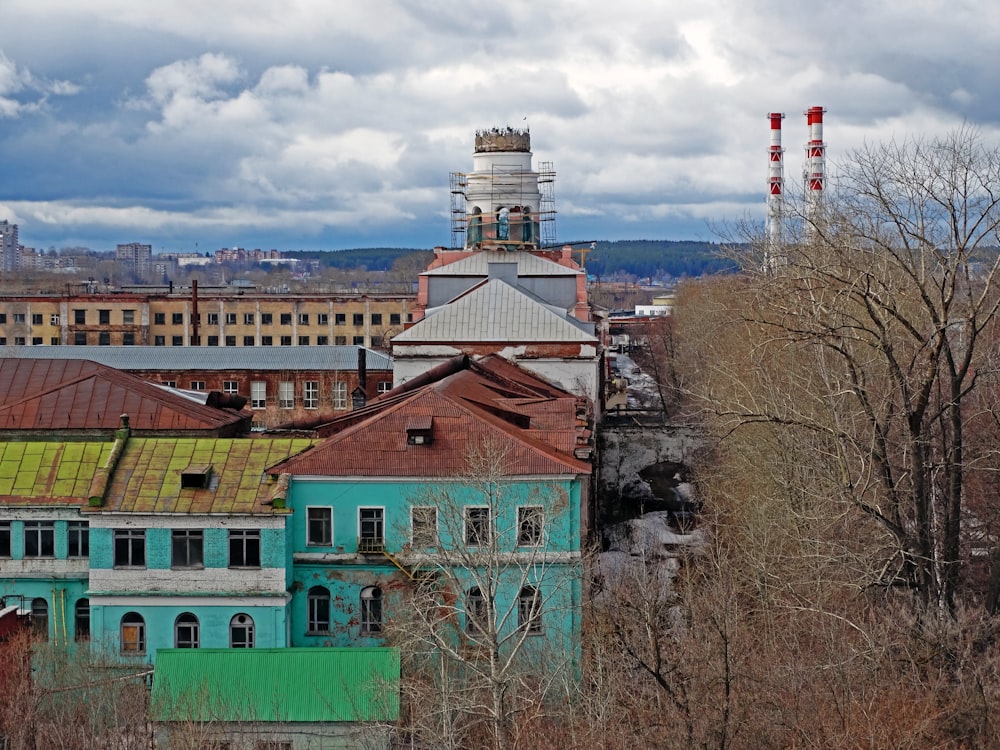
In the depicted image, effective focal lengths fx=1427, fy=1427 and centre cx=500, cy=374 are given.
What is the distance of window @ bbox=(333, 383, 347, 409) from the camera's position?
221 ft

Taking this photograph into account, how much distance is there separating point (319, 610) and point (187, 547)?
10.1ft

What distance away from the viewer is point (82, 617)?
29938 millimetres

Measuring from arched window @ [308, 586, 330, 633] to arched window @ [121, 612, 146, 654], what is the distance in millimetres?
3416

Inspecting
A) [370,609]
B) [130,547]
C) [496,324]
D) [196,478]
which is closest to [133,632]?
[130,547]

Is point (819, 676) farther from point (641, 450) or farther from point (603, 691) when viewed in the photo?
point (641, 450)

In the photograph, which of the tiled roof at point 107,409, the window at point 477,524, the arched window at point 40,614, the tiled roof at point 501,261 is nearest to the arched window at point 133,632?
the arched window at point 40,614

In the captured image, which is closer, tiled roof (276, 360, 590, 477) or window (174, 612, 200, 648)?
window (174, 612, 200, 648)

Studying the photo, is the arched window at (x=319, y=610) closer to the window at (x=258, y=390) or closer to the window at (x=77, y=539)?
the window at (x=77, y=539)

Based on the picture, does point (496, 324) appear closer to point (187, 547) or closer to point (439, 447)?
point (439, 447)

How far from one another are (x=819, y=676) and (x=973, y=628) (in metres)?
2.60

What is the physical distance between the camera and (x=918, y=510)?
75.6 feet

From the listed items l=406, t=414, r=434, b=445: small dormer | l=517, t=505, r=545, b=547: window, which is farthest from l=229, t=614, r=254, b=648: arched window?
l=517, t=505, r=545, b=547: window

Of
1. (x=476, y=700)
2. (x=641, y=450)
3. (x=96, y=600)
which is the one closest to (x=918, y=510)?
(x=476, y=700)

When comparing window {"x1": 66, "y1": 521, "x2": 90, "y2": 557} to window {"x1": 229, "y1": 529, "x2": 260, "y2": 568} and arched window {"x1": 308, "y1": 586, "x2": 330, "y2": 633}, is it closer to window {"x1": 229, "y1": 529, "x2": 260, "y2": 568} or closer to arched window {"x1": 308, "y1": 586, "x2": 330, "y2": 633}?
window {"x1": 229, "y1": 529, "x2": 260, "y2": 568}
